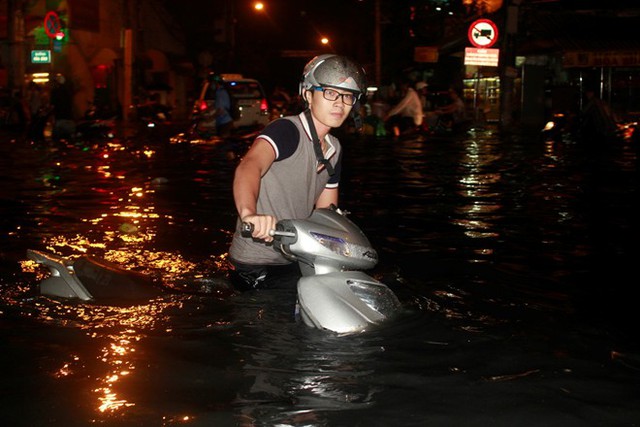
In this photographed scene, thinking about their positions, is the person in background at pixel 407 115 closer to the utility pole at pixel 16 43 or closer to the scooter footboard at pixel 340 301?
the utility pole at pixel 16 43

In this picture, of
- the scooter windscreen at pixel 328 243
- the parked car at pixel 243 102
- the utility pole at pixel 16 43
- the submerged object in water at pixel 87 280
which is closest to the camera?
the scooter windscreen at pixel 328 243

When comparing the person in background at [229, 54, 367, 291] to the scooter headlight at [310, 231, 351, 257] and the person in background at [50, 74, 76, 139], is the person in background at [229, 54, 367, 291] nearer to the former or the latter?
the scooter headlight at [310, 231, 351, 257]

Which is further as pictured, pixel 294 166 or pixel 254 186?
pixel 294 166

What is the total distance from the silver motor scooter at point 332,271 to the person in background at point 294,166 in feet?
0.54

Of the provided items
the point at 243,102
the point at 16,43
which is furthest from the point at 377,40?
the point at 16,43

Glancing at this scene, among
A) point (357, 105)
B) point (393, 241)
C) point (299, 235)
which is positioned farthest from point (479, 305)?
point (393, 241)

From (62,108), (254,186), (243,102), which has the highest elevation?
(243,102)

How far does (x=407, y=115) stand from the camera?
928 inches

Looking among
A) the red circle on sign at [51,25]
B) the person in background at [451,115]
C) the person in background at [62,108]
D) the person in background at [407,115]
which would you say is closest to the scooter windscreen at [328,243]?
the person in background at [62,108]

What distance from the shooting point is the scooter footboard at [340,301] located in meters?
3.93

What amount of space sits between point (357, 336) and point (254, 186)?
0.89 meters

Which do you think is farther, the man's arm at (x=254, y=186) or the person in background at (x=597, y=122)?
the person in background at (x=597, y=122)

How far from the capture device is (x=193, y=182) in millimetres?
12953

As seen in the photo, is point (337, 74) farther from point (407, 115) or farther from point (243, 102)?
point (243, 102)
